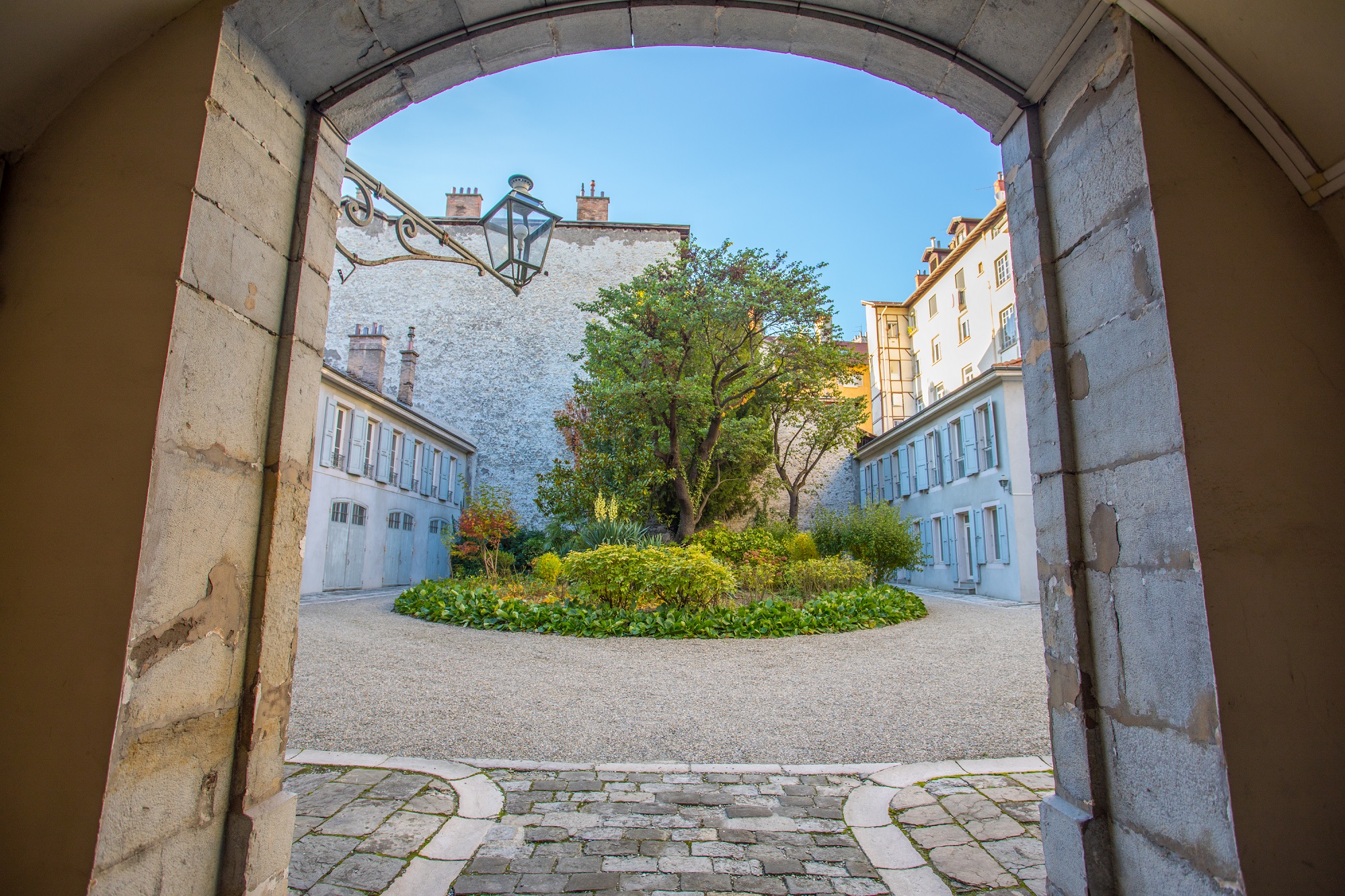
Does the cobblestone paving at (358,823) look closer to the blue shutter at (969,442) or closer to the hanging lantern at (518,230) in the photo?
the hanging lantern at (518,230)

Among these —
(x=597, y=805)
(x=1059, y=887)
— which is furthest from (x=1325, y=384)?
A: (x=597, y=805)

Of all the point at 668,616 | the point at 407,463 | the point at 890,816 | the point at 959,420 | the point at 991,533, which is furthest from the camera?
the point at 407,463

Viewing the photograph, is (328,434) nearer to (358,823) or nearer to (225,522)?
(358,823)

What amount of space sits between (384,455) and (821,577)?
10.3m

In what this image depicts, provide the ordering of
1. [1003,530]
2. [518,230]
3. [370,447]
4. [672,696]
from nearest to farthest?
1. [518,230]
2. [672,696]
3. [1003,530]
4. [370,447]

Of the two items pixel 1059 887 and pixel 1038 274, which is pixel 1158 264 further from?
pixel 1059 887

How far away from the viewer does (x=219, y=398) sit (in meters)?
2.02

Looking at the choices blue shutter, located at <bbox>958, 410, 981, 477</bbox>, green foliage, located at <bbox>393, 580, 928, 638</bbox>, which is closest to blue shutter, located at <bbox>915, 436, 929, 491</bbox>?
blue shutter, located at <bbox>958, 410, 981, 477</bbox>

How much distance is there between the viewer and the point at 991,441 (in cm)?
1457

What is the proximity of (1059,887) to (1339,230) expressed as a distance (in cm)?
209

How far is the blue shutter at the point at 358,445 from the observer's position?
573 inches

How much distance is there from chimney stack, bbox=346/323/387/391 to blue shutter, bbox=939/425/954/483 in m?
13.7

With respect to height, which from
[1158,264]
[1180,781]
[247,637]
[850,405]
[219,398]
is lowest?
[1180,781]

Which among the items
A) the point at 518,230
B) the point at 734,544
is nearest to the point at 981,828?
the point at 518,230
